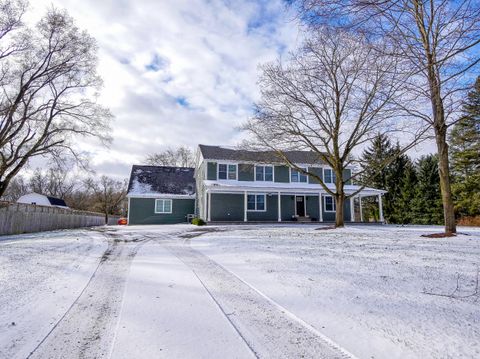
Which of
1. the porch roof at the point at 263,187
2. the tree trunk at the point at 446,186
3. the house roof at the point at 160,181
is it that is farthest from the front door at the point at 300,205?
the tree trunk at the point at 446,186

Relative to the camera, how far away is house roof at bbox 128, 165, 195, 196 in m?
27.7

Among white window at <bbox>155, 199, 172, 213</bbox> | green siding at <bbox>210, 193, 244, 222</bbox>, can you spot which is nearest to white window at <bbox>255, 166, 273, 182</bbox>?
green siding at <bbox>210, 193, 244, 222</bbox>

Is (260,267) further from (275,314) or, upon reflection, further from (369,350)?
(369,350)

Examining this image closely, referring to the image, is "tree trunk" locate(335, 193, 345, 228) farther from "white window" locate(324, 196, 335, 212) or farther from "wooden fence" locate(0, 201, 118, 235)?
"wooden fence" locate(0, 201, 118, 235)

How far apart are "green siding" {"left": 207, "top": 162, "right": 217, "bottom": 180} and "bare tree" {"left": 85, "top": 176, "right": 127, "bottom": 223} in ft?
101

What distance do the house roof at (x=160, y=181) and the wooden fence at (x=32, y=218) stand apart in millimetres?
5216

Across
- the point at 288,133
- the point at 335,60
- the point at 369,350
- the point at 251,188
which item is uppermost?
the point at 335,60

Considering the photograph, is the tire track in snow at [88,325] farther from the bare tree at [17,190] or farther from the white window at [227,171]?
the bare tree at [17,190]

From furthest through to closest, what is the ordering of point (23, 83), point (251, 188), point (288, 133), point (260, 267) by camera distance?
point (251, 188) → point (23, 83) → point (288, 133) → point (260, 267)

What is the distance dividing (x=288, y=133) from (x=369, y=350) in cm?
1423

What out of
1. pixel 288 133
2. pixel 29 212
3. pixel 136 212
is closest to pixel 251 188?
pixel 288 133

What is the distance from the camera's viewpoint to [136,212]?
87.5 ft

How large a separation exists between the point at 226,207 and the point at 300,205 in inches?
248

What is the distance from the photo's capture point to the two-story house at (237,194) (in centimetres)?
2417
